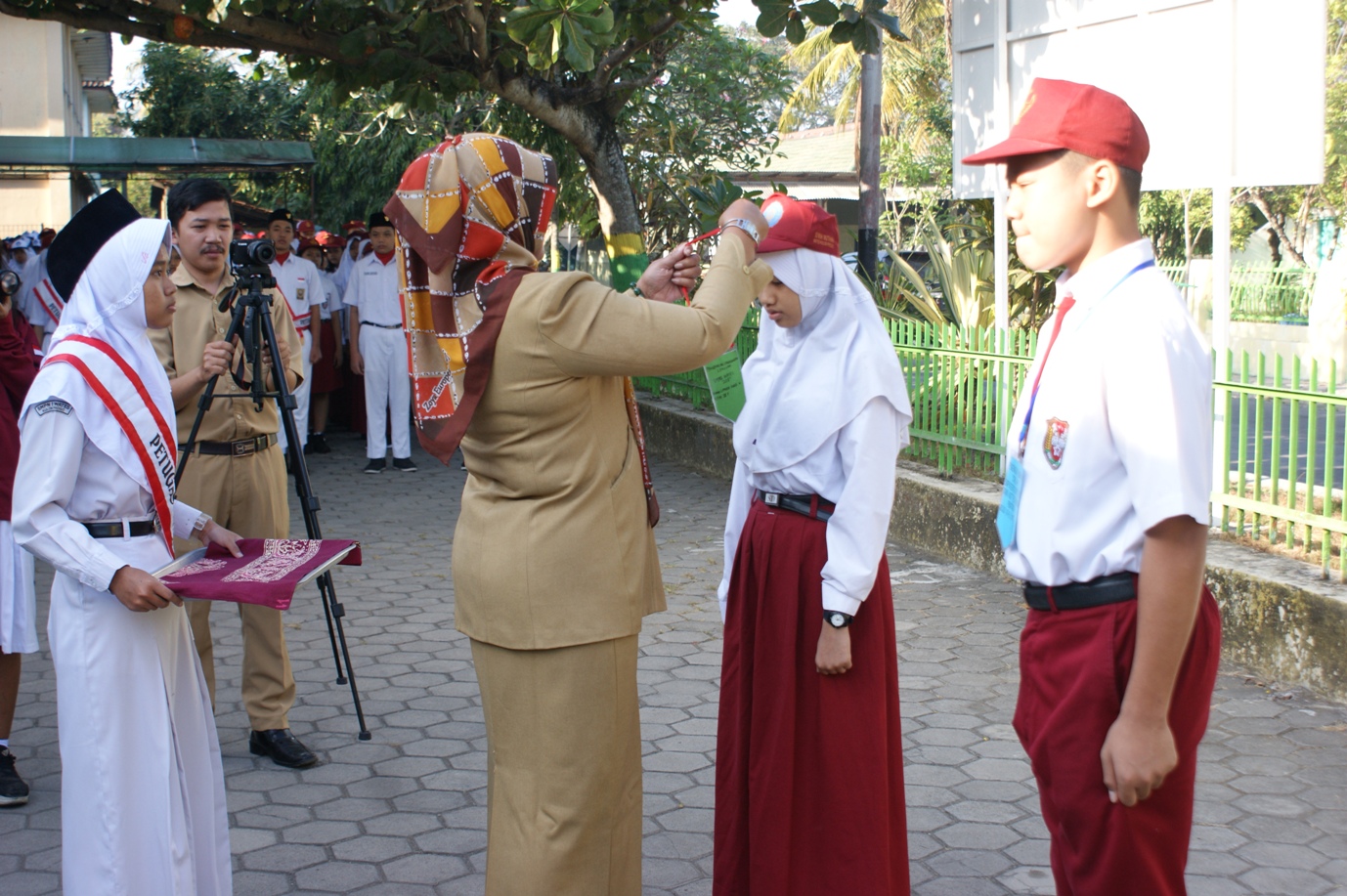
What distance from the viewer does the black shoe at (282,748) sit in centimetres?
448

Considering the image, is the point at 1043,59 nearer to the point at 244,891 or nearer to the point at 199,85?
the point at 244,891

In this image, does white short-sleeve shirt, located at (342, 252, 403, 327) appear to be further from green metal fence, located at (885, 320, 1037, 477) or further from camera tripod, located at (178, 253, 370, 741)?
camera tripod, located at (178, 253, 370, 741)

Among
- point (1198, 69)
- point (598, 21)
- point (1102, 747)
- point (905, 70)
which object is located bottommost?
point (1102, 747)

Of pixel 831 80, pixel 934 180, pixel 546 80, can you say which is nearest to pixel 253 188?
pixel 831 80

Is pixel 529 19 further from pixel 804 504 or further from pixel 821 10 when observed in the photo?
pixel 804 504

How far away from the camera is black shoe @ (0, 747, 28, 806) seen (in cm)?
411

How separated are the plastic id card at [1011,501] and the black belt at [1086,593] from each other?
0.12 meters

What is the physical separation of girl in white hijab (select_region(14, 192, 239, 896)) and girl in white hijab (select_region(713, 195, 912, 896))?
1436 millimetres

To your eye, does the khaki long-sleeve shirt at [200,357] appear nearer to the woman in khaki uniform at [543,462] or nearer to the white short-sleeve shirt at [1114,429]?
the woman in khaki uniform at [543,462]

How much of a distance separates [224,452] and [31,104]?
73.5 feet

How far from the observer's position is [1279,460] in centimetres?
542

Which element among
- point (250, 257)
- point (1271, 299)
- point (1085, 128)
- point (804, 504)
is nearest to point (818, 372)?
point (804, 504)

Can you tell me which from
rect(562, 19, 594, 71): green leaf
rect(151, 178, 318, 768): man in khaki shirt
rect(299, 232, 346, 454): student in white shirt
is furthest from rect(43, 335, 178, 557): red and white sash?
rect(299, 232, 346, 454): student in white shirt

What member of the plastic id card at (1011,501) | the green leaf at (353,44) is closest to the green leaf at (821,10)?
the green leaf at (353,44)
